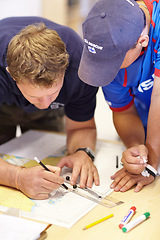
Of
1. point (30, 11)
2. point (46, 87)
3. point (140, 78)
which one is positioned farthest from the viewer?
point (30, 11)

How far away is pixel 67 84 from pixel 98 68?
277mm

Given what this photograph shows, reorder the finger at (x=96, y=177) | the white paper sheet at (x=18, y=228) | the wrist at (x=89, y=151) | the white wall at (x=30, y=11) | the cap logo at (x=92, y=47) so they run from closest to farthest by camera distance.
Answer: the white paper sheet at (x=18, y=228) → the cap logo at (x=92, y=47) → the finger at (x=96, y=177) → the wrist at (x=89, y=151) → the white wall at (x=30, y=11)

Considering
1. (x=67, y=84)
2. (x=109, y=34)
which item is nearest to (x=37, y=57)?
(x=109, y=34)

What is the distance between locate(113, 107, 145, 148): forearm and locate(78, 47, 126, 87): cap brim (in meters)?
0.40

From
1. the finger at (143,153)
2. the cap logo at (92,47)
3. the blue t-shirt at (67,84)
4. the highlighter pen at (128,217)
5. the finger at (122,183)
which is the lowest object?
the finger at (122,183)

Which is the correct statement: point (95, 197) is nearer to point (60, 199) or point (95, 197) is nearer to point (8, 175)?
point (60, 199)

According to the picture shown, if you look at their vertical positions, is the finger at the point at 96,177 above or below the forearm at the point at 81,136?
below

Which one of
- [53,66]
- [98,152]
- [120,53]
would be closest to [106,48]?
[120,53]

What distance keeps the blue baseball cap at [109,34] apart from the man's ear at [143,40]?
0.11 feet

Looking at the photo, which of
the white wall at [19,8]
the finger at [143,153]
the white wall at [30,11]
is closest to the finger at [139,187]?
the finger at [143,153]

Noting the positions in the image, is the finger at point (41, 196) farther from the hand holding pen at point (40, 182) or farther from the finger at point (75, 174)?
the finger at point (75, 174)

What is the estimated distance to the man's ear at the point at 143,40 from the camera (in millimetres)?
1124

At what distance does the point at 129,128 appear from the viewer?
4.93 feet

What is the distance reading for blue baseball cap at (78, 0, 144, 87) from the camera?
3.41 feet
